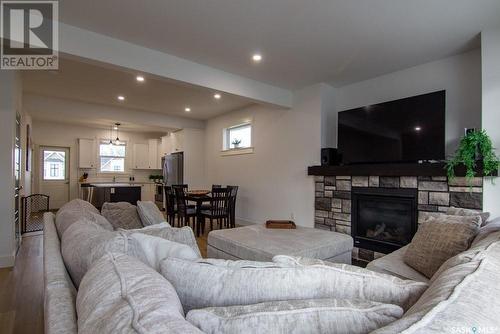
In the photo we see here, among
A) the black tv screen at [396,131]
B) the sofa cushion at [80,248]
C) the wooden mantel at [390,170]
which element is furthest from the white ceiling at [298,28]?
the sofa cushion at [80,248]

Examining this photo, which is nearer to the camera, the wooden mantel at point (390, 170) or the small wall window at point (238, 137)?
the wooden mantel at point (390, 170)

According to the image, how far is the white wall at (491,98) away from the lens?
8.81ft

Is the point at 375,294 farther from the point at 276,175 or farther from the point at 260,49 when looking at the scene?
the point at 276,175

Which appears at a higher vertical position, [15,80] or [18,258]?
[15,80]

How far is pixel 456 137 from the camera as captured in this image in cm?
331

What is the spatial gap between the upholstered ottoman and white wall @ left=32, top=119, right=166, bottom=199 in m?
7.02

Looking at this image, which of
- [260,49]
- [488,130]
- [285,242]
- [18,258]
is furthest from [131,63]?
[488,130]

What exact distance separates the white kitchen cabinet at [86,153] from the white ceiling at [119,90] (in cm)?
294

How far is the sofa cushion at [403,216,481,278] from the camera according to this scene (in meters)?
1.71

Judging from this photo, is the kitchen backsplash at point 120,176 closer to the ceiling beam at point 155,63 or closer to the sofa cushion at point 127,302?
the ceiling beam at point 155,63

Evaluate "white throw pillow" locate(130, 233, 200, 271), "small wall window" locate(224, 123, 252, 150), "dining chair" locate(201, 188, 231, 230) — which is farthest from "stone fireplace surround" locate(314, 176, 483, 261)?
"white throw pillow" locate(130, 233, 200, 271)

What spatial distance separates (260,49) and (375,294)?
301 centimetres

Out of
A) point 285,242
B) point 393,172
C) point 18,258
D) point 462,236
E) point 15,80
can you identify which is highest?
point 15,80

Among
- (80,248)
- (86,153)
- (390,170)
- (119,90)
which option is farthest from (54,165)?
(390,170)
